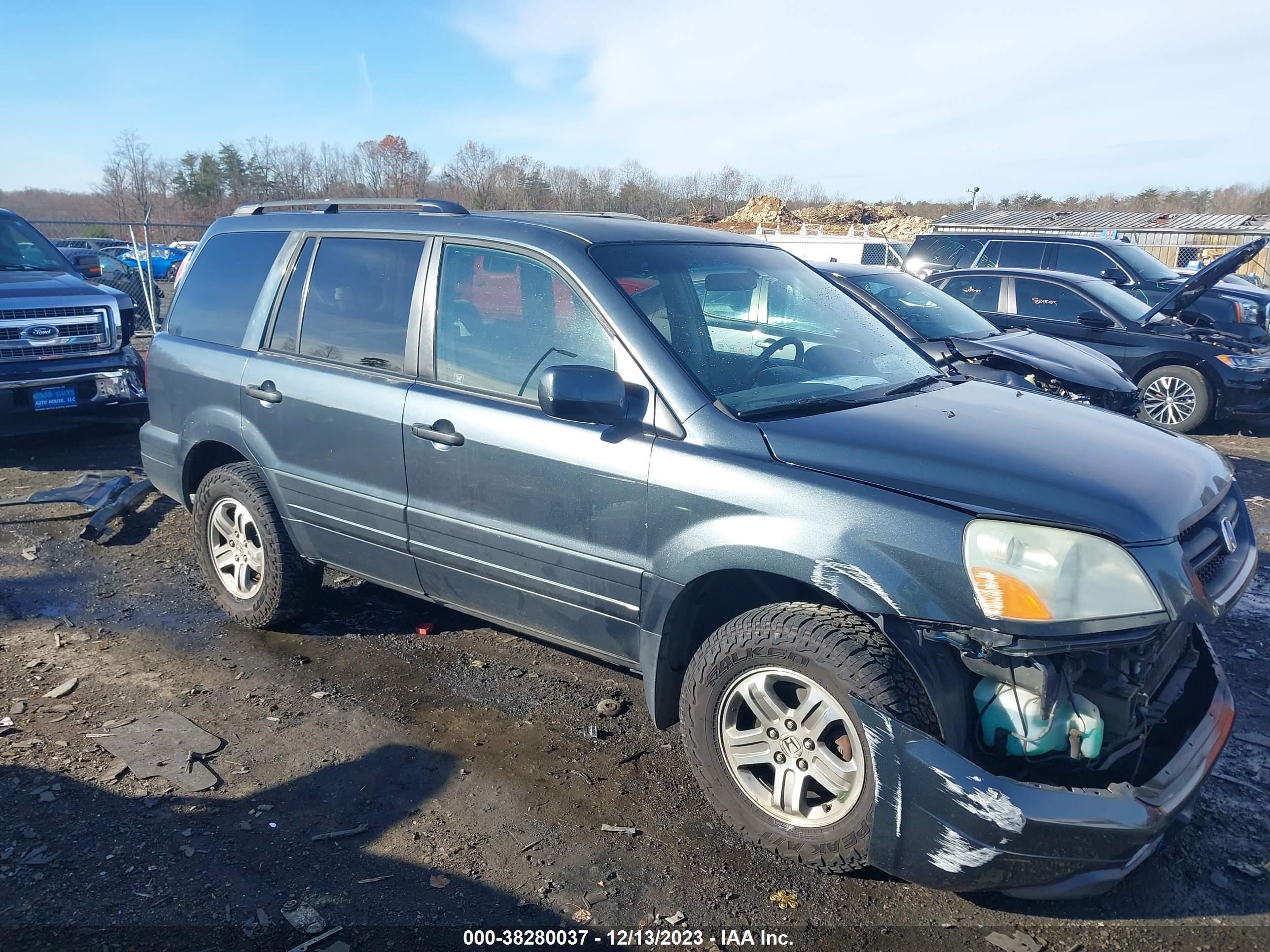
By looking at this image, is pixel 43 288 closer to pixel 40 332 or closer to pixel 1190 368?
pixel 40 332

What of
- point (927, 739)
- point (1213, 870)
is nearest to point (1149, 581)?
point (927, 739)

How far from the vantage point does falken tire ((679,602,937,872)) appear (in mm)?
2514

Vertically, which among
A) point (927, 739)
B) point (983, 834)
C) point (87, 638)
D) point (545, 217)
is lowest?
point (87, 638)

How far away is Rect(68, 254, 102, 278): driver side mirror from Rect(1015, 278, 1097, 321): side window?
390 inches

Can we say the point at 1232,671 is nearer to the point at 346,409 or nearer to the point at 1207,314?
the point at 346,409

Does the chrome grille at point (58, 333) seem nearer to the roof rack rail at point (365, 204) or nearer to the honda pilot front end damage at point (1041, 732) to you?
the roof rack rail at point (365, 204)

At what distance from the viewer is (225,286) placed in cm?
461

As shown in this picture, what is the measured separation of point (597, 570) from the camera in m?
3.15

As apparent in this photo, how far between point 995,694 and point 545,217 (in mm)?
2549

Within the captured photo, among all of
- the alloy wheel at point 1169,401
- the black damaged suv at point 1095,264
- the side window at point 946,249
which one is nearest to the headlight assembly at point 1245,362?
the alloy wheel at point 1169,401

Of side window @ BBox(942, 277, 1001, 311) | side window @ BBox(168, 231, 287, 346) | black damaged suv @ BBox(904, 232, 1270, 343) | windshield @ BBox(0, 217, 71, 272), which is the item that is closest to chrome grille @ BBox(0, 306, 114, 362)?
windshield @ BBox(0, 217, 71, 272)

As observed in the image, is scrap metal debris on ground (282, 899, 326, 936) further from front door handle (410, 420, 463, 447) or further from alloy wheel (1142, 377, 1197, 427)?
alloy wheel (1142, 377, 1197, 427)

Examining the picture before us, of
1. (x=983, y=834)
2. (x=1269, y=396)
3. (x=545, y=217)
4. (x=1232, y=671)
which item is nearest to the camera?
(x=983, y=834)

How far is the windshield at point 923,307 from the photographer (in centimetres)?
774
